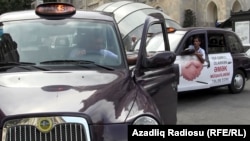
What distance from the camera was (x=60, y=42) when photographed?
4.68 metres

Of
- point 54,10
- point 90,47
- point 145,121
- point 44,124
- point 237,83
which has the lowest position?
point 237,83

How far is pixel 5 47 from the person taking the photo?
480cm

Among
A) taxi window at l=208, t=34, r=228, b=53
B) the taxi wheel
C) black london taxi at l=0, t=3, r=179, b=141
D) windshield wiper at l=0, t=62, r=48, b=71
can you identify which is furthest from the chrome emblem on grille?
the taxi wheel

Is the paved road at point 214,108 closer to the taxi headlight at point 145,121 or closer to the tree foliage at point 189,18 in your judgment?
the taxi headlight at point 145,121

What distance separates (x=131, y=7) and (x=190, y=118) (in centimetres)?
1915

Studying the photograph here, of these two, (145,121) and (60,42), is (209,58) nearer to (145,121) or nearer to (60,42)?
(60,42)

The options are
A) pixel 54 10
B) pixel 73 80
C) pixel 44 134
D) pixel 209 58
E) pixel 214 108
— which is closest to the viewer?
pixel 44 134

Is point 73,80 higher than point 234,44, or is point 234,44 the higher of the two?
point 73,80

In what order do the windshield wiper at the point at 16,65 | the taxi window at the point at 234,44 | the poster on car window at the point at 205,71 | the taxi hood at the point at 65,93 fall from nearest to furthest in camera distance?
the taxi hood at the point at 65,93 → the windshield wiper at the point at 16,65 → the poster on car window at the point at 205,71 → the taxi window at the point at 234,44

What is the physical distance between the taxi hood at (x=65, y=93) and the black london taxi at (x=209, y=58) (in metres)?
6.67

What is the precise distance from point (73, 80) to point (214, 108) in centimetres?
700

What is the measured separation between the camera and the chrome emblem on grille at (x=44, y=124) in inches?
128

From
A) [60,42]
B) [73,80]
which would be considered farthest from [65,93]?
[60,42]

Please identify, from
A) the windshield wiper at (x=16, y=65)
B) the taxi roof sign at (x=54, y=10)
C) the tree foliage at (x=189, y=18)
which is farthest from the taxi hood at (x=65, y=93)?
the tree foliage at (x=189, y=18)
